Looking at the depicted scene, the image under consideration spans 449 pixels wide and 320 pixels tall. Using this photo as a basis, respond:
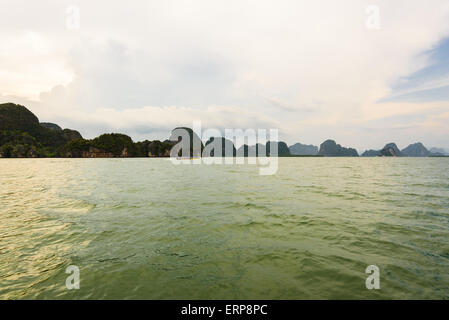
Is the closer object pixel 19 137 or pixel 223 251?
pixel 223 251

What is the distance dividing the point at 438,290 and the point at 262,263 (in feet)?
14.5

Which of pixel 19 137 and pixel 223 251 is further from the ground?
pixel 19 137

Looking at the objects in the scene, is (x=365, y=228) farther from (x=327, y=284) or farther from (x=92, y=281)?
(x=92, y=281)

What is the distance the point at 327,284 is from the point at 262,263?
1902mm

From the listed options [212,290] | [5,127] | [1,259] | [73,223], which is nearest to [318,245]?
[212,290]

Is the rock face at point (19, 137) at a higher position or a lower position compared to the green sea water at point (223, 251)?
higher

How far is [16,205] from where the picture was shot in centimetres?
1379

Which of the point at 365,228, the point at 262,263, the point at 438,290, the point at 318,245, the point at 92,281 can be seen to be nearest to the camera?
the point at 438,290

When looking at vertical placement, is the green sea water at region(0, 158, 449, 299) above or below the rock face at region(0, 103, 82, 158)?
below

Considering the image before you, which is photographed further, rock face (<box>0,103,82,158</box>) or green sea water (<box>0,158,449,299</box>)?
rock face (<box>0,103,82,158</box>)

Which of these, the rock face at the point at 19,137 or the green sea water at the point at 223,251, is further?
the rock face at the point at 19,137

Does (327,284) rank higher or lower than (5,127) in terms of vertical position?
lower
